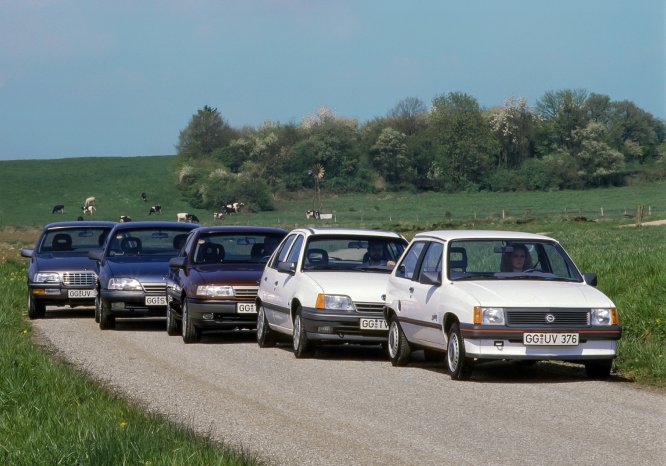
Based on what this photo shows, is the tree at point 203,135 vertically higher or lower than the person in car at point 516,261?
higher

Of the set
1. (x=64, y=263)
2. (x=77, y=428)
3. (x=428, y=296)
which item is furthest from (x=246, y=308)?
(x=77, y=428)

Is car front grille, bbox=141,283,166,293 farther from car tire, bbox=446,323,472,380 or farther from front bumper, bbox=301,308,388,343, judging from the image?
car tire, bbox=446,323,472,380

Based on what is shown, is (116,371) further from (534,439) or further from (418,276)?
(534,439)

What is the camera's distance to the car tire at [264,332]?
1822 centimetres

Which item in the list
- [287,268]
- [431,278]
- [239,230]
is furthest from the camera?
[239,230]

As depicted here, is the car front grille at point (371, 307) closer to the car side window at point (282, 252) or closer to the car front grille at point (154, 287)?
the car side window at point (282, 252)

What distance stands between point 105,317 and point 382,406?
10639 mm

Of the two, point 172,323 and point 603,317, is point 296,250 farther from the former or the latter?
point 603,317

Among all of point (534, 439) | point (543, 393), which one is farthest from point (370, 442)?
point (543, 393)

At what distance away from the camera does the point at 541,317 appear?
13.6 meters

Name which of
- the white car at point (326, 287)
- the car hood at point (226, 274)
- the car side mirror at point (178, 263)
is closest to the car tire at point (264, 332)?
the white car at point (326, 287)

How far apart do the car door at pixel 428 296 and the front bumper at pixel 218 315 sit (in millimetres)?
4163

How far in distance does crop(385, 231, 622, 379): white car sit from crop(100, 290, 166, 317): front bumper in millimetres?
6763

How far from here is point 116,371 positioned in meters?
14.7
